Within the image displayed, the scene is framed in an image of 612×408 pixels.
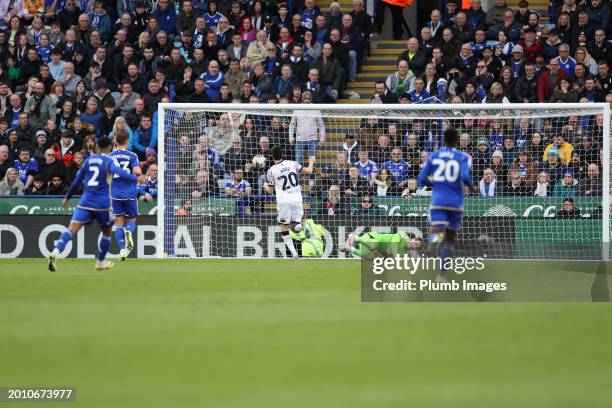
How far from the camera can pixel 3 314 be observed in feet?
35.6

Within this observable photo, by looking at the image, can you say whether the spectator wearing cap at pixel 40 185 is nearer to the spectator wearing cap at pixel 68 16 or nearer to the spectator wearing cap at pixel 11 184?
the spectator wearing cap at pixel 11 184

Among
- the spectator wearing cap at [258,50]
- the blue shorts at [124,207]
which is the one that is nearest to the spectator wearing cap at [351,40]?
the spectator wearing cap at [258,50]

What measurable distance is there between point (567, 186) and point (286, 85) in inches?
258

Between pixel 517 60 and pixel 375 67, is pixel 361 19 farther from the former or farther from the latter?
pixel 517 60

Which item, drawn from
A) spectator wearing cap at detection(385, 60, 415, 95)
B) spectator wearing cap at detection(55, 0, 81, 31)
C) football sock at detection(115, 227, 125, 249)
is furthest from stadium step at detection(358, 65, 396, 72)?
football sock at detection(115, 227, 125, 249)

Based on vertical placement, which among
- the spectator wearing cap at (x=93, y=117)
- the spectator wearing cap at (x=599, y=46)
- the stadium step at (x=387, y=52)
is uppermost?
the stadium step at (x=387, y=52)

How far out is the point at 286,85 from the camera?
23250 millimetres

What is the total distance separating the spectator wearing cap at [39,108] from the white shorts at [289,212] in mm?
7035

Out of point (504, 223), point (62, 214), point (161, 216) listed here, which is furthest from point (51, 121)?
point (504, 223)

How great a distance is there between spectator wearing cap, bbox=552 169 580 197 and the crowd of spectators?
0.02 meters

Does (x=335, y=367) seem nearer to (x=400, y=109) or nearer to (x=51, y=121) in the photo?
(x=400, y=109)

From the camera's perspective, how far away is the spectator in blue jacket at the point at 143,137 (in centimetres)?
2278

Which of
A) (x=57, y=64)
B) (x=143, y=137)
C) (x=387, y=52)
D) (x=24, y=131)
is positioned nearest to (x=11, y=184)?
(x=24, y=131)

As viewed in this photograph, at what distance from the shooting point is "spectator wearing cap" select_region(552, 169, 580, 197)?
1928cm
